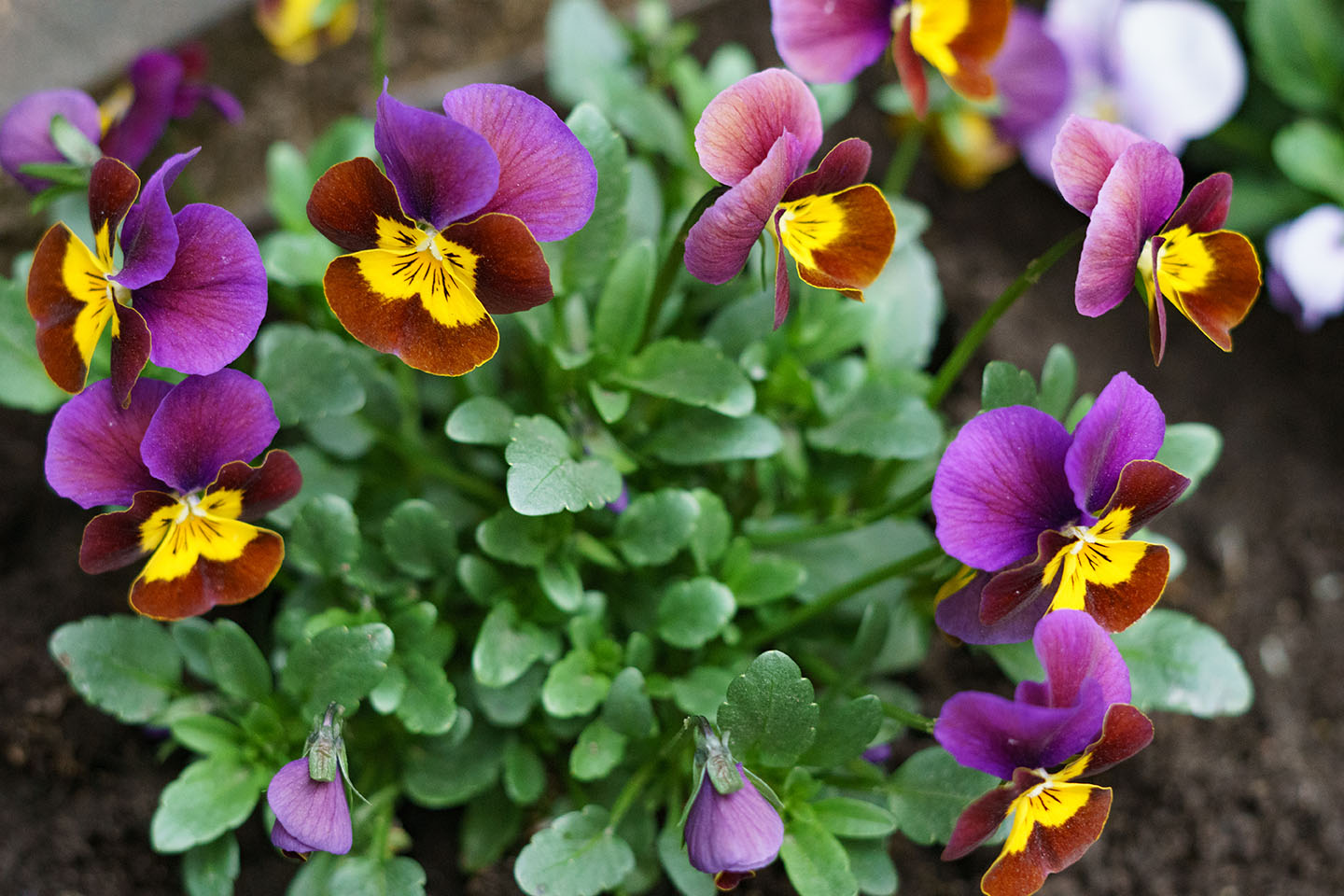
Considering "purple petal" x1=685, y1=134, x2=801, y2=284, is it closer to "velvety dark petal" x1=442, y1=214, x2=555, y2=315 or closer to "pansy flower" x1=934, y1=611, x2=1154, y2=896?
"velvety dark petal" x1=442, y1=214, x2=555, y2=315

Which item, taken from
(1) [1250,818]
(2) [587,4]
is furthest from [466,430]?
(1) [1250,818]

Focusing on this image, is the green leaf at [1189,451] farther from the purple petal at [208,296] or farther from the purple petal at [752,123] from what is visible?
the purple petal at [208,296]

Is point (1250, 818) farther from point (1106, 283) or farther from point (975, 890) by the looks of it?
point (1106, 283)

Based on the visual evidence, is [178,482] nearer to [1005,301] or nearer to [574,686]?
[574,686]

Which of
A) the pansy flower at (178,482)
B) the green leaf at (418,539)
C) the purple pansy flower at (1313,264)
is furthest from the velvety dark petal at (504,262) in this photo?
the purple pansy flower at (1313,264)

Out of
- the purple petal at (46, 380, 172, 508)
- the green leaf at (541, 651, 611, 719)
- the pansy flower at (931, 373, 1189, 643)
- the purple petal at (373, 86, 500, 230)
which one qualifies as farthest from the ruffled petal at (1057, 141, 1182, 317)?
the purple petal at (46, 380, 172, 508)

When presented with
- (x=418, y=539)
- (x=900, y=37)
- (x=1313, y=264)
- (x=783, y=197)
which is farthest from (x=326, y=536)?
(x=1313, y=264)
